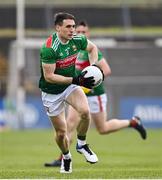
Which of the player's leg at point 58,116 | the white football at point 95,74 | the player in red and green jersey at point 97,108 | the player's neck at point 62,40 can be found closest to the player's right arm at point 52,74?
the white football at point 95,74

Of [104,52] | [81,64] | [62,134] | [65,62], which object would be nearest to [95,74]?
[65,62]

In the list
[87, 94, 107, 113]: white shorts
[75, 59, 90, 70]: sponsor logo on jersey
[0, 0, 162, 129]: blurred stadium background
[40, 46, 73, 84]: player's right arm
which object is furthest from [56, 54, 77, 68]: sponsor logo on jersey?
[0, 0, 162, 129]: blurred stadium background

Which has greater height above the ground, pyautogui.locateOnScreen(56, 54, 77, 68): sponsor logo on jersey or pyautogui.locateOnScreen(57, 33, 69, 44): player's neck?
pyautogui.locateOnScreen(57, 33, 69, 44): player's neck

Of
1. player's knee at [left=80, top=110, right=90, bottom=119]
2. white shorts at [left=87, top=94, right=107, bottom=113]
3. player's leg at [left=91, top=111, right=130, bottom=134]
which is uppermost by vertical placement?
player's knee at [left=80, top=110, right=90, bottom=119]

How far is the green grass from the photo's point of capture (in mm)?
12388

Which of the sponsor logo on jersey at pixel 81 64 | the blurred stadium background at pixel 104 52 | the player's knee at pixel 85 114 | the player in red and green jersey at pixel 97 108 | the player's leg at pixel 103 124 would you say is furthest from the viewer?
the blurred stadium background at pixel 104 52

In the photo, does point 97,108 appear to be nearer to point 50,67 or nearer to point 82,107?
point 82,107

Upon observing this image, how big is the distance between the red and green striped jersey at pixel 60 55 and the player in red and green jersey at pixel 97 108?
2104mm

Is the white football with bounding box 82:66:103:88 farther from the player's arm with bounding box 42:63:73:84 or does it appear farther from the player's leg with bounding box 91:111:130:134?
the player's leg with bounding box 91:111:130:134

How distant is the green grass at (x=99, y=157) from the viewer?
40.6 ft

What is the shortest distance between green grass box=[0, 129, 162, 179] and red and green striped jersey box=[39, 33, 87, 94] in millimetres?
1310

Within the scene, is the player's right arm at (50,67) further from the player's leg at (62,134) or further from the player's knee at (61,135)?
the player's knee at (61,135)

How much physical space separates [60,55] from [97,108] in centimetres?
382

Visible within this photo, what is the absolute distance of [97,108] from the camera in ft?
53.2
